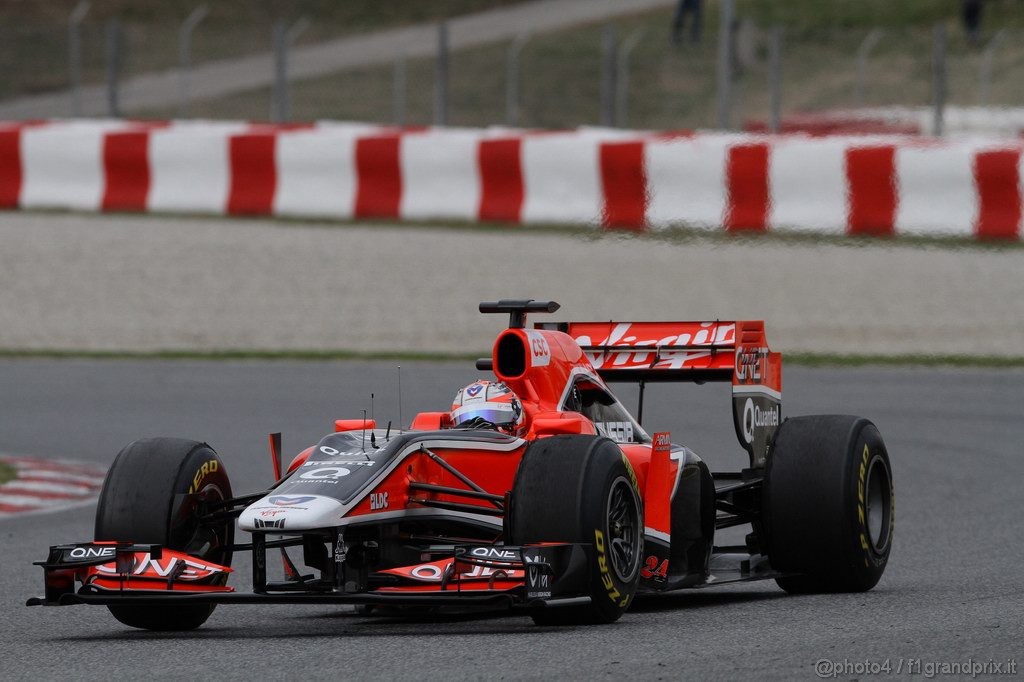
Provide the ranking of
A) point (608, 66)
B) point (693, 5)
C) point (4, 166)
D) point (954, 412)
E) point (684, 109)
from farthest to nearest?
1. point (693, 5)
2. point (684, 109)
3. point (608, 66)
4. point (4, 166)
5. point (954, 412)

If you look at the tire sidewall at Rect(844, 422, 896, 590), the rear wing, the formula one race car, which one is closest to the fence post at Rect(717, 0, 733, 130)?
the rear wing

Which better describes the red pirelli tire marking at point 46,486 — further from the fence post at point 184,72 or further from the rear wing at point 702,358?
the fence post at point 184,72

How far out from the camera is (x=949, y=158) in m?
19.2

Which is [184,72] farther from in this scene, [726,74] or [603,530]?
[603,530]

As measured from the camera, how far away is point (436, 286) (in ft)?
62.5

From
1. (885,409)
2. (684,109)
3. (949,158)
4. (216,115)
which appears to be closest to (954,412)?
(885,409)

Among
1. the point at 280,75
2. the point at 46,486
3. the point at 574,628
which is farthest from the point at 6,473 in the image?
the point at 280,75

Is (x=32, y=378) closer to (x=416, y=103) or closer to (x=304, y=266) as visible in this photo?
(x=304, y=266)

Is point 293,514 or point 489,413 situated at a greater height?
point 489,413

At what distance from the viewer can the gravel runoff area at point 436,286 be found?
17.6 metres

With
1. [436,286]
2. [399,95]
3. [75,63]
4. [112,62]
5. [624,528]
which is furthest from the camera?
[399,95]

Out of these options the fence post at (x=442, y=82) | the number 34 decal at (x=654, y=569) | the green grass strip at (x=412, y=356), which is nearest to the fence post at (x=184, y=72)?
the fence post at (x=442, y=82)

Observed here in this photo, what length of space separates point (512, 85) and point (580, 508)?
20532 mm

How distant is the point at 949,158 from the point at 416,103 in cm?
1013
